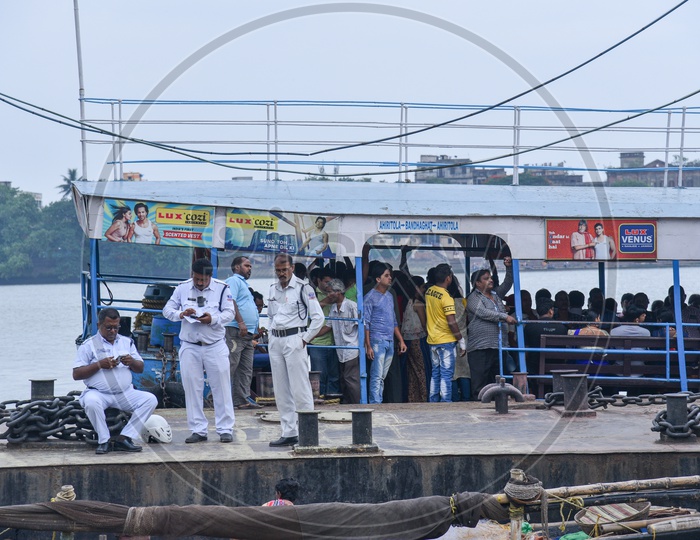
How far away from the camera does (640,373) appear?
1247 centimetres

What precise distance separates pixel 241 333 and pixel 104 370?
270 cm

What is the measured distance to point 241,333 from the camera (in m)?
11.4

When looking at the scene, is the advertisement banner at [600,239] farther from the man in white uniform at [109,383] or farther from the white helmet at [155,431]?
the man in white uniform at [109,383]

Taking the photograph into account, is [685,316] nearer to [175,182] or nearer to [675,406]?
[675,406]

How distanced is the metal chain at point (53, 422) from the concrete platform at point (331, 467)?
4.1 inches

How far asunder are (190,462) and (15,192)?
57.0 metres

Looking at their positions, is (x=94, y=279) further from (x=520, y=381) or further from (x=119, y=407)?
(x=520, y=381)

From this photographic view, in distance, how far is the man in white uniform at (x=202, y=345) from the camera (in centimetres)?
952

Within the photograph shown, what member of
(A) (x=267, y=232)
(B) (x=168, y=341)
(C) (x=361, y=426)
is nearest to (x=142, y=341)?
(B) (x=168, y=341)

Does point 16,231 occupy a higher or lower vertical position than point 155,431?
higher

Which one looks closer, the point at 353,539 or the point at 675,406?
the point at 353,539

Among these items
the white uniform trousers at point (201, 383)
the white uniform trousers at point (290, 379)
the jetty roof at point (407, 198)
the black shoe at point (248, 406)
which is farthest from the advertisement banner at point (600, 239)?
the white uniform trousers at point (201, 383)

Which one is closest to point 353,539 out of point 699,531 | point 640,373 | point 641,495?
point 641,495

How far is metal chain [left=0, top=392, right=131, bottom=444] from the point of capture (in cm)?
894
